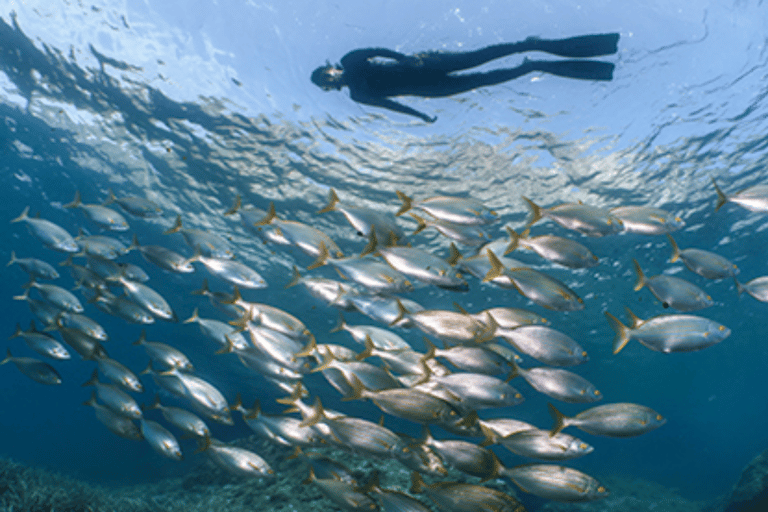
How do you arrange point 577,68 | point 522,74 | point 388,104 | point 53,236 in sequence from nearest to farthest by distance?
point 53,236, point 577,68, point 522,74, point 388,104

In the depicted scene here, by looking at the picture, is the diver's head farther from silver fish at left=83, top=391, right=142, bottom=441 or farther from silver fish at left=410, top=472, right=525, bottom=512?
silver fish at left=410, top=472, right=525, bottom=512

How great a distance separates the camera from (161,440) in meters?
5.83

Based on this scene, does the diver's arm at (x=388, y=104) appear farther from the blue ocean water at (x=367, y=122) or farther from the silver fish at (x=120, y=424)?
the silver fish at (x=120, y=424)

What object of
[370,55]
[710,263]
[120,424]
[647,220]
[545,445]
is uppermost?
[370,55]

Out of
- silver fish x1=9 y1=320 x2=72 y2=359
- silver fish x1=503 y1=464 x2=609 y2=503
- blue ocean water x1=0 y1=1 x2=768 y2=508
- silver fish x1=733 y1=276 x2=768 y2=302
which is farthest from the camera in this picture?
blue ocean water x1=0 y1=1 x2=768 y2=508

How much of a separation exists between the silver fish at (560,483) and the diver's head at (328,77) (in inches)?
344

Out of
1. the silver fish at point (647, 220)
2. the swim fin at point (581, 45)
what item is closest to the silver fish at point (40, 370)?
the silver fish at point (647, 220)

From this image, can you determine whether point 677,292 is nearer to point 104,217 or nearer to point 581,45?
point 581,45

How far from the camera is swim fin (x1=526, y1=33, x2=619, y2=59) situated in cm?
746

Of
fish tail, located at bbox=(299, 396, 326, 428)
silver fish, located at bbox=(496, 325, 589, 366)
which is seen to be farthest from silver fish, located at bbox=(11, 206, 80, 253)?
silver fish, located at bbox=(496, 325, 589, 366)

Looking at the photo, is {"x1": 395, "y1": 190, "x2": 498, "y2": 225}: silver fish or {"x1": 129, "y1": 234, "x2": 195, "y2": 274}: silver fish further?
{"x1": 129, "y1": 234, "x2": 195, "y2": 274}: silver fish

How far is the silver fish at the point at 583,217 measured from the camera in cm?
403

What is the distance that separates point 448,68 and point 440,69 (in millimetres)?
182

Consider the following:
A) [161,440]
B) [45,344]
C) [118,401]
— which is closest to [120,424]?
[118,401]
